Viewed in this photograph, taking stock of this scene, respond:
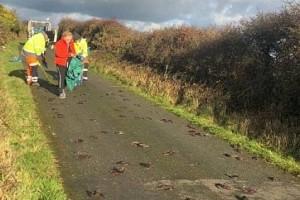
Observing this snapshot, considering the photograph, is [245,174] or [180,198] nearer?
[180,198]

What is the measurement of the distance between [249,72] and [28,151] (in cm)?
940

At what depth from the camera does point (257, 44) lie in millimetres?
16953

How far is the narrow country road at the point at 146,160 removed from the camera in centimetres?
820

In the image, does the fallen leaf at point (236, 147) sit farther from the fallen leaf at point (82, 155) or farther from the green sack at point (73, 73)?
the green sack at point (73, 73)

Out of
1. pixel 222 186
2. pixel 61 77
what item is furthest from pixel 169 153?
pixel 61 77

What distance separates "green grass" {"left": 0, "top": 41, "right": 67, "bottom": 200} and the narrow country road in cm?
24

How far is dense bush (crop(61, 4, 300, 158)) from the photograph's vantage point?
14.1 meters

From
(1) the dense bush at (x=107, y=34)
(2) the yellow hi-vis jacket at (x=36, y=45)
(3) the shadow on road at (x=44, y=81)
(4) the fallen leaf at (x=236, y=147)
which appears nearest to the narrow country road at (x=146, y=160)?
(4) the fallen leaf at (x=236, y=147)

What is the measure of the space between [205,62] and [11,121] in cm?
979

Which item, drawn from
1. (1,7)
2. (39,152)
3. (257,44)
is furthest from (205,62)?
(1,7)

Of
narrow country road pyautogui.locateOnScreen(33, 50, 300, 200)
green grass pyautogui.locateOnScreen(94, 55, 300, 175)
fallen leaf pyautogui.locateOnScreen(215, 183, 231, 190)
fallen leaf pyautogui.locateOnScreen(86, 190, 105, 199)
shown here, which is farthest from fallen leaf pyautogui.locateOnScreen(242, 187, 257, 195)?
fallen leaf pyautogui.locateOnScreen(86, 190, 105, 199)

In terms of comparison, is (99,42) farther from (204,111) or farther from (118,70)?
(204,111)

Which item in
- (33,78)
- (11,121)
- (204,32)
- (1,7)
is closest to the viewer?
(11,121)

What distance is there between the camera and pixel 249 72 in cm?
1697
